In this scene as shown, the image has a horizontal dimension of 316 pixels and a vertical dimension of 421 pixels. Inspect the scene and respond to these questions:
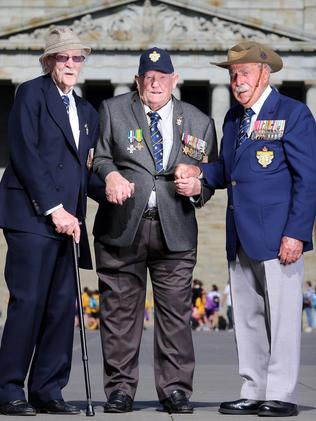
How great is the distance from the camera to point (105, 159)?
1155cm

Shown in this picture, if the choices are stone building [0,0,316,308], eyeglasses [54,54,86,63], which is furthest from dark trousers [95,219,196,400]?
stone building [0,0,316,308]

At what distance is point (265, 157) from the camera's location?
11.2 meters

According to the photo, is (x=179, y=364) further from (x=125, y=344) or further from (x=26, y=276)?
(x=26, y=276)

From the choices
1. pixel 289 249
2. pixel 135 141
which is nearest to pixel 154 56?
pixel 135 141

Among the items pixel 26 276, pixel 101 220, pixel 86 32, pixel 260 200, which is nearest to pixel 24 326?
pixel 26 276

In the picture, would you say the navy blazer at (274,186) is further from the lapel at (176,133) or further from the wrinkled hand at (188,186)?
the lapel at (176,133)

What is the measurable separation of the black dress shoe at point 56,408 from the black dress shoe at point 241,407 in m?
1.04

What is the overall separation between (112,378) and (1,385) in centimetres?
88

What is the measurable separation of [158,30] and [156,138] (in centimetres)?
5433

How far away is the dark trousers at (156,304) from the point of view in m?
11.4

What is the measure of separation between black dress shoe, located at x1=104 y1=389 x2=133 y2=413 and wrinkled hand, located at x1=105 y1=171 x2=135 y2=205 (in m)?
1.37

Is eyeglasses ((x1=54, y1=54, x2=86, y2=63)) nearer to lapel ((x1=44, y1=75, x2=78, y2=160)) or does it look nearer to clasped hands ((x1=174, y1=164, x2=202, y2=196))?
lapel ((x1=44, y1=75, x2=78, y2=160))

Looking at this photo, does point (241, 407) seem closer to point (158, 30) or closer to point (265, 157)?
point (265, 157)

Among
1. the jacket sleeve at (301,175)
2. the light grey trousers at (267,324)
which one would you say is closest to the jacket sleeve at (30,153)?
the light grey trousers at (267,324)
